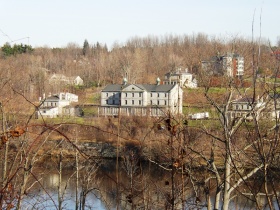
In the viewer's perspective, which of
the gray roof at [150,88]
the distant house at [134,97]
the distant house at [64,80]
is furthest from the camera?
the distant house at [64,80]

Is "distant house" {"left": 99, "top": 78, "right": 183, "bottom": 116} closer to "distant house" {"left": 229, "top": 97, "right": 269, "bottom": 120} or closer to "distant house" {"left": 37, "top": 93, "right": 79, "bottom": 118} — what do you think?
"distant house" {"left": 37, "top": 93, "right": 79, "bottom": 118}

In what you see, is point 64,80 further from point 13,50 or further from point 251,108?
point 251,108

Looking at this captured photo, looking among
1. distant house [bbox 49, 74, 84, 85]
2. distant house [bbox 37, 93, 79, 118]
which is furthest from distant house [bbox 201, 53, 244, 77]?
distant house [bbox 49, 74, 84, 85]

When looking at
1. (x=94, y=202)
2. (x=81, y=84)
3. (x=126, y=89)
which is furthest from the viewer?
(x=81, y=84)

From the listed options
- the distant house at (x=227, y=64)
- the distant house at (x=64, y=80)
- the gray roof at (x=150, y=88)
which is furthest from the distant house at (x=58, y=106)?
the distant house at (x=227, y=64)

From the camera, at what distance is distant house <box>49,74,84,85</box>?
1279 inches

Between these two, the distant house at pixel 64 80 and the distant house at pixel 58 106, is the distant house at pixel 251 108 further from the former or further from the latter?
the distant house at pixel 64 80

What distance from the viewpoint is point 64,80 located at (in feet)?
112

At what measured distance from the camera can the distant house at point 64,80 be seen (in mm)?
32484

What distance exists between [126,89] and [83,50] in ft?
94.1

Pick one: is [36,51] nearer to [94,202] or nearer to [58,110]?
[58,110]

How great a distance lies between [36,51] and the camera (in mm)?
48219

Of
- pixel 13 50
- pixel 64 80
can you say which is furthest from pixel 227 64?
pixel 13 50

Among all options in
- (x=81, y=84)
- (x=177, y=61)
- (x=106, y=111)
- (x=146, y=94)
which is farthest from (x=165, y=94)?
(x=177, y=61)
